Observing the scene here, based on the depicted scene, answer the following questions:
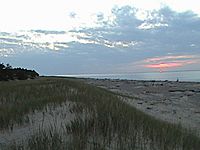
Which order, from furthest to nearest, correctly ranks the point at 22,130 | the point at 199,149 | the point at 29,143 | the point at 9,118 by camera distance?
the point at 9,118 < the point at 22,130 < the point at 199,149 < the point at 29,143

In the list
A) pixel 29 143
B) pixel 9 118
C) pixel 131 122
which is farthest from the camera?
pixel 9 118

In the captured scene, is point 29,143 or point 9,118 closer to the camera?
point 29,143

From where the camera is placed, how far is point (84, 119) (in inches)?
302

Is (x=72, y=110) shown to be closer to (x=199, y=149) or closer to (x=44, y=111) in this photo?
(x=44, y=111)

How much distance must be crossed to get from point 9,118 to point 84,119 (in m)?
2.45

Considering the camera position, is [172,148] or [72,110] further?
[72,110]

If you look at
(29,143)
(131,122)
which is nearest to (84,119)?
(131,122)

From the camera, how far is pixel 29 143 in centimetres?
643

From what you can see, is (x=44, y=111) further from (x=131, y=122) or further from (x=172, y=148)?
(x=172, y=148)

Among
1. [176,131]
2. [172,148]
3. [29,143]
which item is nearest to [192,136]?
[176,131]

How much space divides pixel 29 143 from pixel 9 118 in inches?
110

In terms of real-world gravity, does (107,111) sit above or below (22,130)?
above

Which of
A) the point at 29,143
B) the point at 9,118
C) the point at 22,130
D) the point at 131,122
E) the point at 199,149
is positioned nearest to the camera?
the point at 29,143

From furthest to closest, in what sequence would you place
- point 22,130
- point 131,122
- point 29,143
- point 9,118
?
point 9,118 < point 22,130 < point 131,122 < point 29,143
